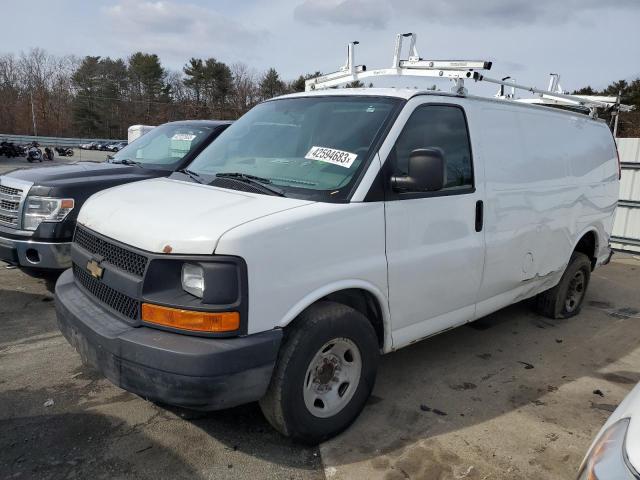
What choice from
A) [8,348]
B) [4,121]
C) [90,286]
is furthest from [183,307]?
[4,121]

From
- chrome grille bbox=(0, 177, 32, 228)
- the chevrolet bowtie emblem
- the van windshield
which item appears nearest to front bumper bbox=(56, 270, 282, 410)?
the chevrolet bowtie emblem

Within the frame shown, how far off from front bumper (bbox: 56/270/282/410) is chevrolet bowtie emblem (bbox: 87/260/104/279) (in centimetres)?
39

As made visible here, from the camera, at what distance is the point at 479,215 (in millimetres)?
3842

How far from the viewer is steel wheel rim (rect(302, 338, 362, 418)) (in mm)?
2994

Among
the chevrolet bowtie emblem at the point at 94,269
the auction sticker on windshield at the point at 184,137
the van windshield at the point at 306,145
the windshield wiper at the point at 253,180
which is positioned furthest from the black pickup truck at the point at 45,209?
the chevrolet bowtie emblem at the point at 94,269

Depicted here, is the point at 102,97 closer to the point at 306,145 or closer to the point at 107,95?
the point at 107,95

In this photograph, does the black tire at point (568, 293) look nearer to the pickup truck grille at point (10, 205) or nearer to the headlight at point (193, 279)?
the headlight at point (193, 279)

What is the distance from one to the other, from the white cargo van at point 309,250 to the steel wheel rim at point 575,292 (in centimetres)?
144

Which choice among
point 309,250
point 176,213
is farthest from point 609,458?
point 176,213

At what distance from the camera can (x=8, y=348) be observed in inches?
169

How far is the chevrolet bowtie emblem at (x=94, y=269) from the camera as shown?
119 inches

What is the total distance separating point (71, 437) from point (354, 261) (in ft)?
6.65

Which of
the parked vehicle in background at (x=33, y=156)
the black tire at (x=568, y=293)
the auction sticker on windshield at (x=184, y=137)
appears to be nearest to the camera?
the black tire at (x=568, y=293)

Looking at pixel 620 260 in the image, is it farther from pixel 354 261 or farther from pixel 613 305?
pixel 354 261
